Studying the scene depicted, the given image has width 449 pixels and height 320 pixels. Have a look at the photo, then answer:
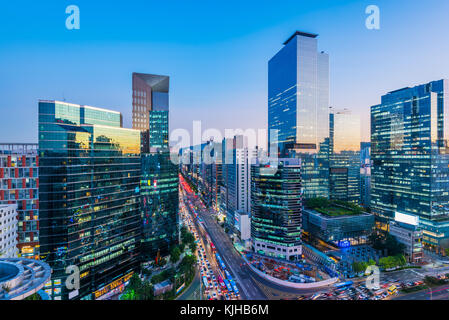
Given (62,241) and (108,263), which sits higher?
(62,241)

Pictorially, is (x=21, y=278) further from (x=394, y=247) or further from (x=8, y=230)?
(x=394, y=247)

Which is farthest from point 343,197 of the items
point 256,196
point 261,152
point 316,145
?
point 256,196

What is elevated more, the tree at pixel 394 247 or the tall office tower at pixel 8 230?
the tall office tower at pixel 8 230

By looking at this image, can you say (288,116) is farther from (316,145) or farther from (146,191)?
(146,191)

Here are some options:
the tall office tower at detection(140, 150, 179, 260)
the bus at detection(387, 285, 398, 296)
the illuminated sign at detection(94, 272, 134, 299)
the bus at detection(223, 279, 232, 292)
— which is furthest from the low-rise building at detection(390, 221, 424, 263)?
the illuminated sign at detection(94, 272, 134, 299)

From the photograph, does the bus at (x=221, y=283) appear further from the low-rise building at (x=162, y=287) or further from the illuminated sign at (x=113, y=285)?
the illuminated sign at (x=113, y=285)

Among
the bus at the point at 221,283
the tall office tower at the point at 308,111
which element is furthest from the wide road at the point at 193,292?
the tall office tower at the point at 308,111

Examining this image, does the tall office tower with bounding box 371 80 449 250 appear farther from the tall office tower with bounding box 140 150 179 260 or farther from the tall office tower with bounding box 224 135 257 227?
the tall office tower with bounding box 140 150 179 260
